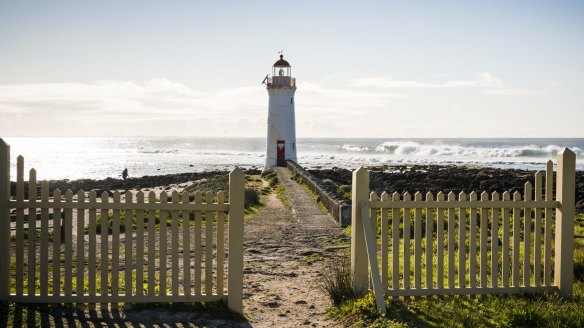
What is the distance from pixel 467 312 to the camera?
226 inches

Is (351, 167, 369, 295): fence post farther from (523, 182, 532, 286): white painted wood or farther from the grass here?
(523, 182, 532, 286): white painted wood

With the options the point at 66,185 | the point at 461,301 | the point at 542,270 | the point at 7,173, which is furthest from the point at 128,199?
the point at 66,185

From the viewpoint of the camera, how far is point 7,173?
5.79 m

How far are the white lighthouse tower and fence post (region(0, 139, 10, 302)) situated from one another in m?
34.2

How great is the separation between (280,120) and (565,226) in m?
34.4

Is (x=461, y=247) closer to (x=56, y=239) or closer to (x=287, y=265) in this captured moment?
(x=287, y=265)

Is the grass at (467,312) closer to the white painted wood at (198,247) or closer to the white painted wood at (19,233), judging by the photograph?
the white painted wood at (198,247)

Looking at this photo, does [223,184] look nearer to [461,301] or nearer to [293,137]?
[293,137]

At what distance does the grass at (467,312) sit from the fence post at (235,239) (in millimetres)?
986

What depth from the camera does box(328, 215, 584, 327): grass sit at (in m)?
5.41

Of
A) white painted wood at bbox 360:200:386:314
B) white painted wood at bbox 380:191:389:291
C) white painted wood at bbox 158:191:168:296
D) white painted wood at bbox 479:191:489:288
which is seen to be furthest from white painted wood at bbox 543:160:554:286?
white painted wood at bbox 158:191:168:296

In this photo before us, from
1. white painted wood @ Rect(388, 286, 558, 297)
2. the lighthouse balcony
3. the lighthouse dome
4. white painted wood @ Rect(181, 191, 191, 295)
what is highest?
the lighthouse dome

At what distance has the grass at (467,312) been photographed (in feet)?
17.7

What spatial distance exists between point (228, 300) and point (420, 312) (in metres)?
1.96
